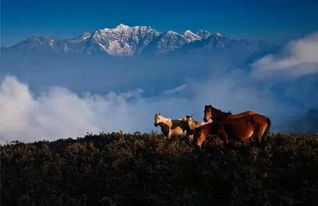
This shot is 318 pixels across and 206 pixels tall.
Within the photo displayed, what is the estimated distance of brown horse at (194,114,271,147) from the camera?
54.8 feet

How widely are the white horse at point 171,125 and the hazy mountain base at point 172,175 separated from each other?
3799 mm

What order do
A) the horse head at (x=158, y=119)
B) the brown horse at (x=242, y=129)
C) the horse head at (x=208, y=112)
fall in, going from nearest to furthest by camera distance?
1. the brown horse at (x=242, y=129)
2. the horse head at (x=208, y=112)
3. the horse head at (x=158, y=119)

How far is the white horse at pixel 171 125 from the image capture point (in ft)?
71.4

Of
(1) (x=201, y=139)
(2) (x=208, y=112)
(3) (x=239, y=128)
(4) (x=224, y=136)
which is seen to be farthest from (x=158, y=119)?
(3) (x=239, y=128)

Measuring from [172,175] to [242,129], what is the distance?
10.7 feet

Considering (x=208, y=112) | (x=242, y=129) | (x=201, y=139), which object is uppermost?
(x=208, y=112)

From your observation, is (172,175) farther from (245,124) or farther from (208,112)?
(208,112)

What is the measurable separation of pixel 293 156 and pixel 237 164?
1773 mm

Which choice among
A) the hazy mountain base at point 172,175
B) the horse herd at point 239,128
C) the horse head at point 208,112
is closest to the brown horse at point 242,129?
the horse herd at point 239,128

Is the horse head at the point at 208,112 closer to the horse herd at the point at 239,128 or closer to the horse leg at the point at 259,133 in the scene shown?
the horse herd at the point at 239,128

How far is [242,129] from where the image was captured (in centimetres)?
1669

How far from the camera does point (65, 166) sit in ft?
53.7

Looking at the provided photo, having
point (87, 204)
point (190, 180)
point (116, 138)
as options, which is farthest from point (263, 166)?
point (116, 138)

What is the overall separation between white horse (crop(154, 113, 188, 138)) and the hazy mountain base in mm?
3799
